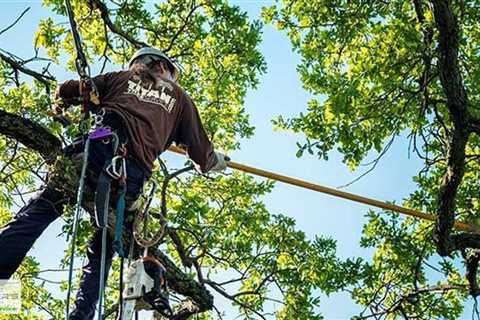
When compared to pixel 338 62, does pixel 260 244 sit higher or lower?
lower

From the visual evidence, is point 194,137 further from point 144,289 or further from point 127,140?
point 144,289

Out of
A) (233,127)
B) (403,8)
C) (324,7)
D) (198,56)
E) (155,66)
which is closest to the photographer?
(155,66)

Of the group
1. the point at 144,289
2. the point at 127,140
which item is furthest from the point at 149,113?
the point at 144,289

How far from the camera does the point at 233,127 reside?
9109 millimetres

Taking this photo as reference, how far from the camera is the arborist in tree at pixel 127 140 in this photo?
4.02m

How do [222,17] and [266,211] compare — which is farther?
[266,211]

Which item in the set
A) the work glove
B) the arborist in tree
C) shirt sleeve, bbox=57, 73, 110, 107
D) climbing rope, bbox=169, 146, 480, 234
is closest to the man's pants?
the arborist in tree

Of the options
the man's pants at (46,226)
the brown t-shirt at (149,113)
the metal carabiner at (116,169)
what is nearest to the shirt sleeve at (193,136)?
the brown t-shirt at (149,113)

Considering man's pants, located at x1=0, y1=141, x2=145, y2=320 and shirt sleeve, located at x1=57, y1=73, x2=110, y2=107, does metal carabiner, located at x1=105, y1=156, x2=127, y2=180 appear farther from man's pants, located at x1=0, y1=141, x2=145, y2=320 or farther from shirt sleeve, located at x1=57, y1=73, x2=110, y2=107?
shirt sleeve, located at x1=57, y1=73, x2=110, y2=107

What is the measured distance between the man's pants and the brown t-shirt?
188 mm

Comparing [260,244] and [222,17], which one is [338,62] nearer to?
[222,17]

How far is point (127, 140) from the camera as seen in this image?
432 cm

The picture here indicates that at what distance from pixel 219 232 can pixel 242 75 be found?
183 cm

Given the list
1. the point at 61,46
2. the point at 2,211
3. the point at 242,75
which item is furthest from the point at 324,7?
the point at 2,211
